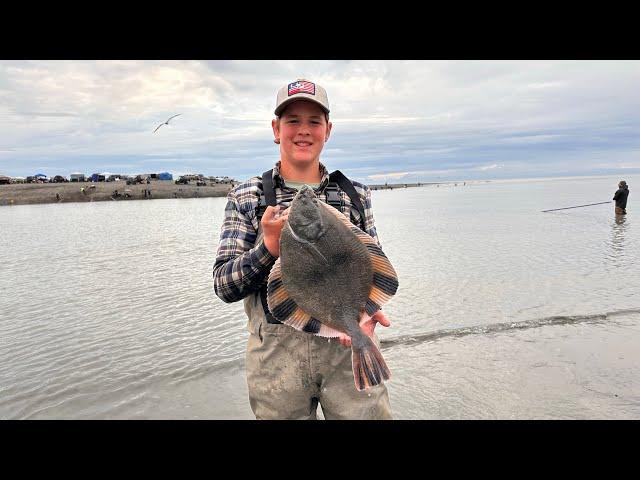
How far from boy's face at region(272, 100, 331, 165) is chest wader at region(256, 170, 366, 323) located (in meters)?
0.25

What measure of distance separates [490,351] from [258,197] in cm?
567

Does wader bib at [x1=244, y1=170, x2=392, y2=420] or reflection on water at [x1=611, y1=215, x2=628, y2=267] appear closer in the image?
wader bib at [x1=244, y1=170, x2=392, y2=420]

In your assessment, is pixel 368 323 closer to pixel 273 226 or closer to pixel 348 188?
pixel 273 226

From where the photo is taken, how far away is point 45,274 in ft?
46.3

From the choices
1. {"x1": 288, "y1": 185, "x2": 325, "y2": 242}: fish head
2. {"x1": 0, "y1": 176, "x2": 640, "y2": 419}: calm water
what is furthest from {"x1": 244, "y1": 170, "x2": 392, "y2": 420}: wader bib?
{"x1": 0, "y1": 176, "x2": 640, "y2": 419}: calm water

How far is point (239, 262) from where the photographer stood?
2852 mm

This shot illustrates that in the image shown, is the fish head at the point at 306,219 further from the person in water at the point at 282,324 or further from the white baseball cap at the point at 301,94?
the white baseball cap at the point at 301,94

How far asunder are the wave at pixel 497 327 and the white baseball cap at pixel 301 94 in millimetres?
5337

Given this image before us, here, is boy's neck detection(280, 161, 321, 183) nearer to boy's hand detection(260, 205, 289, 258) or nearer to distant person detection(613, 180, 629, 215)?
boy's hand detection(260, 205, 289, 258)

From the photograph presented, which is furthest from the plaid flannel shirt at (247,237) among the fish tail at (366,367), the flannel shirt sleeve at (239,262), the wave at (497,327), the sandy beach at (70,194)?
the sandy beach at (70,194)

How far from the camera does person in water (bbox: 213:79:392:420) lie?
2.87 meters

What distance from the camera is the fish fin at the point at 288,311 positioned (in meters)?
2.78

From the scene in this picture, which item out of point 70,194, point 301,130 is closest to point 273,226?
point 301,130
